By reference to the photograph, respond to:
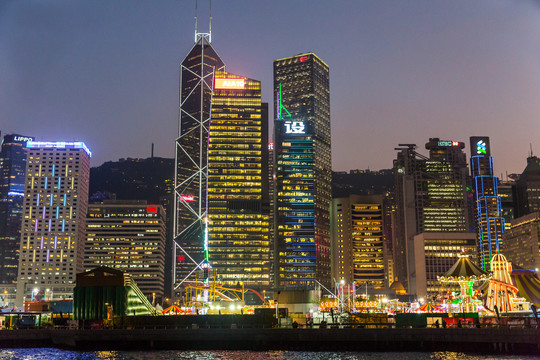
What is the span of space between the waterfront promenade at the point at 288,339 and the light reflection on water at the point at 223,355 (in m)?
3.63

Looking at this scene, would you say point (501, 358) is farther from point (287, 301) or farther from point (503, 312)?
point (287, 301)

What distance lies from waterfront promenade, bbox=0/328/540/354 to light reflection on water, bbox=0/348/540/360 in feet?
11.9

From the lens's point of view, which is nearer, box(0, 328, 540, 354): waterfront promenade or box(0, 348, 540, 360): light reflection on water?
box(0, 348, 540, 360): light reflection on water

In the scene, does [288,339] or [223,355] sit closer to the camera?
[223,355]

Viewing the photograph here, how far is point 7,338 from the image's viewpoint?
92.1 meters

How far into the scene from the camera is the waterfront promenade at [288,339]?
8006 centimetres

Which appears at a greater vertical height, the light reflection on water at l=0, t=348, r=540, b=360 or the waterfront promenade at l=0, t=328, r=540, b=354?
the waterfront promenade at l=0, t=328, r=540, b=354

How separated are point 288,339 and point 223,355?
1153cm

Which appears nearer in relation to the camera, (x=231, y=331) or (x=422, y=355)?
(x=422, y=355)

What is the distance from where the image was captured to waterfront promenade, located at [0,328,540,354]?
3152 inches

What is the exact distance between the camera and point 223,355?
79500 millimetres

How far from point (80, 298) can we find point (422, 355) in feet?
188

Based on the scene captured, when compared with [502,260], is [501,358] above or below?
below

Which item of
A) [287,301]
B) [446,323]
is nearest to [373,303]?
[287,301]
